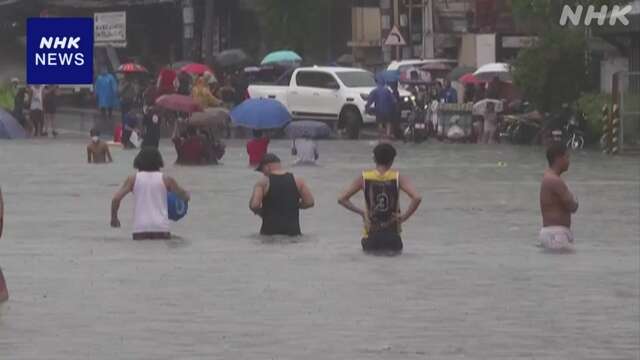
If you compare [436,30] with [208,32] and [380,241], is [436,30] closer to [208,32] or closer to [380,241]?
[208,32]

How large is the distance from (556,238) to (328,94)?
3035cm

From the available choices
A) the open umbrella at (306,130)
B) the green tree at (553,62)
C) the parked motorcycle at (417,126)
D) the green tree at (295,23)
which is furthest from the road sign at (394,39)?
the open umbrella at (306,130)

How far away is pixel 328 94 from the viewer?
51.2 meters

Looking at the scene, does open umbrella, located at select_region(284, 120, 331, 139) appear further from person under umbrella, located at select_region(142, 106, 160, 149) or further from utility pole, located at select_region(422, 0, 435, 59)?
utility pole, located at select_region(422, 0, 435, 59)

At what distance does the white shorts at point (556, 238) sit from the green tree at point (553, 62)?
24887mm

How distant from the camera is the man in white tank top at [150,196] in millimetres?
21578

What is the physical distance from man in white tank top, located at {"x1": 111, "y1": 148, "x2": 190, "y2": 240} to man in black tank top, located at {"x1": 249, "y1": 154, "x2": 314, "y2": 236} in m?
0.84

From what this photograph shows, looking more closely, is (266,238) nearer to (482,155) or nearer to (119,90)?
(482,155)

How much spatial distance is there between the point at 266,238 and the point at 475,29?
4069cm

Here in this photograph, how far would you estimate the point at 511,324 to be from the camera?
15.4 meters

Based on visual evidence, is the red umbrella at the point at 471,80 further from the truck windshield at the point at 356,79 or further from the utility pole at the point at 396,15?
the utility pole at the point at 396,15

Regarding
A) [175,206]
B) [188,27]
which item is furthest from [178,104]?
[188,27]

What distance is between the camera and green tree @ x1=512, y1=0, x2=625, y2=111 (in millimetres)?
45938

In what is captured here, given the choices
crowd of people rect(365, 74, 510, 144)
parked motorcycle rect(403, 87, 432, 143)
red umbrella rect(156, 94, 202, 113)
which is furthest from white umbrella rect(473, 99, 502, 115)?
red umbrella rect(156, 94, 202, 113)
